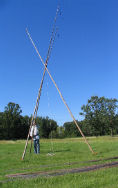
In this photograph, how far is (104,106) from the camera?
6700 centimetres

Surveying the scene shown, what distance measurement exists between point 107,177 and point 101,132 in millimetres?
62368

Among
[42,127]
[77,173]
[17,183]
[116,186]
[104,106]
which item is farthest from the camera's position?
[42,127]

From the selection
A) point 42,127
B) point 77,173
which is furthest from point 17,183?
point 42,127

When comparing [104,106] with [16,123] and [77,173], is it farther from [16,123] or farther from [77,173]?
[77,173]

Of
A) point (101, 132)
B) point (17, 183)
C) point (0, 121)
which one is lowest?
point (17, 183)

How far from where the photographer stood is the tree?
6372cm

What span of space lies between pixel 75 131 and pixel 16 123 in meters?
26.6

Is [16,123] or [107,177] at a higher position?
[16,123]

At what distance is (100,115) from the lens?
64812 mm

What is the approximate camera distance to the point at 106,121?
62844 mm

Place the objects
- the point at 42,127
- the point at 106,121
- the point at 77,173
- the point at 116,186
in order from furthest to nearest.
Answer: the point at 42,127 < the point at 106,121 < the point at 77,173 < the point at 116,186

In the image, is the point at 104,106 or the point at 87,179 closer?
the point at 87,179

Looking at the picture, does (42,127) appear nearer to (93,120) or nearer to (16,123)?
(16,123)

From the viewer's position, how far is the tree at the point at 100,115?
209 ft
